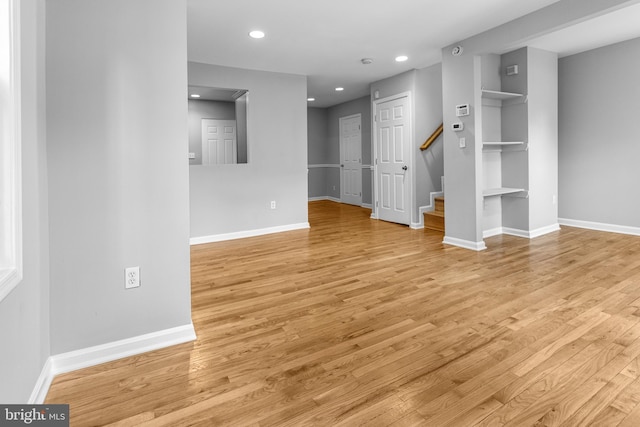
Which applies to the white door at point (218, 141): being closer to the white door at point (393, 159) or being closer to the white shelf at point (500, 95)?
the white door at point (393, 159)

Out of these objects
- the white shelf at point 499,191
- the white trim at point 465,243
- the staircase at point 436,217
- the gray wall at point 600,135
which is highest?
the gray wall at point 600,135

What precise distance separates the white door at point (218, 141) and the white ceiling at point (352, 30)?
2.34 m

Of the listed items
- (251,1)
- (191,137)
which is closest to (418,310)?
(251,1)

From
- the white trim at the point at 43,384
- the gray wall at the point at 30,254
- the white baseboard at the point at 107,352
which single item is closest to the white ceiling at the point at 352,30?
the gray wall at the point at 30,254

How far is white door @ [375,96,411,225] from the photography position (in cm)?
583

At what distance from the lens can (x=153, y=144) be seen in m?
2.03

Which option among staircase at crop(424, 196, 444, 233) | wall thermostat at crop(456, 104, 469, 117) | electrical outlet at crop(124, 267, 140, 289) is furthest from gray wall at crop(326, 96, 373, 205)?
electrical outlet at crop(124, 267, 140, 289)

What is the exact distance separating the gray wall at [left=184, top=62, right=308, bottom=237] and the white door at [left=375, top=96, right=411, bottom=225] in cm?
146


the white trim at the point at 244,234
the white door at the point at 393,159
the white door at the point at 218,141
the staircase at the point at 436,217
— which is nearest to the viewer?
the white trim at the point at 244,234

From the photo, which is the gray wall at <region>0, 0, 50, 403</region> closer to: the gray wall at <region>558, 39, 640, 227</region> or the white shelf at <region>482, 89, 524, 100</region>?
the white shelf at <region>482, 89, 524, 100</region>

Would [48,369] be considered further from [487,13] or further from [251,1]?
[487,13]

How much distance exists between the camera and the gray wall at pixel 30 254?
1267 millimetres

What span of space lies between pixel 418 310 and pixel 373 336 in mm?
525

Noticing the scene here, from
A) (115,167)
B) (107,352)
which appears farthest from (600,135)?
(107,352)
